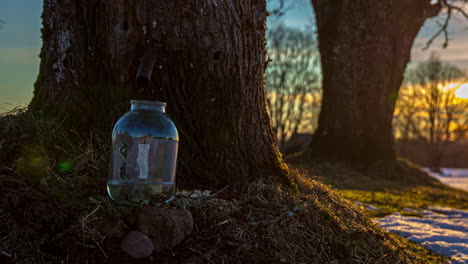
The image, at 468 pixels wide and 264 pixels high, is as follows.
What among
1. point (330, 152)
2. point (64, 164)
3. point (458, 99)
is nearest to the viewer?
point (64, 164)

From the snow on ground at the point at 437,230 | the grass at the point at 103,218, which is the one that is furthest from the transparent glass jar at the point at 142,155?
the snow on ground at the point at 437,230

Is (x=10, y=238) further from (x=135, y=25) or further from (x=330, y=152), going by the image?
(x=330, y=152)

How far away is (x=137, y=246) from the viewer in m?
2.42

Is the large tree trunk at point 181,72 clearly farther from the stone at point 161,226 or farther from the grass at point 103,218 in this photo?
the stone at point 161,226

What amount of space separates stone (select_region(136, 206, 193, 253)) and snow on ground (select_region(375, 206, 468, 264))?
3105 millimetres

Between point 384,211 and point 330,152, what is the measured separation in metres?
4.81

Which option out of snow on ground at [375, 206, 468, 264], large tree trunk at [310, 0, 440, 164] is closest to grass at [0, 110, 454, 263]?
snow on ground at [375, 206, 468, 264]

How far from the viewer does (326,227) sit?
10.4 ft

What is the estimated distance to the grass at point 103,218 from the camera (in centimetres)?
247

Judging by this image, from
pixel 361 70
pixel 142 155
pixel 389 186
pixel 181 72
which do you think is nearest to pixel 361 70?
pixel 361 70

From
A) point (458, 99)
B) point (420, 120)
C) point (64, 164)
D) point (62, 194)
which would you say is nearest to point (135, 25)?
A: point (64, 164)

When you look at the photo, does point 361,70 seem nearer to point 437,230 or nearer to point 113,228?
point 437,230

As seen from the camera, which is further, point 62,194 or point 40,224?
point 62,194

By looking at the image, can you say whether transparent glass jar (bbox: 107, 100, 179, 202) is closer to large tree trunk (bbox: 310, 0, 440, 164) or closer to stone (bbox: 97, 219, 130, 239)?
stone (bbox: 97, 219, 130, 239)
